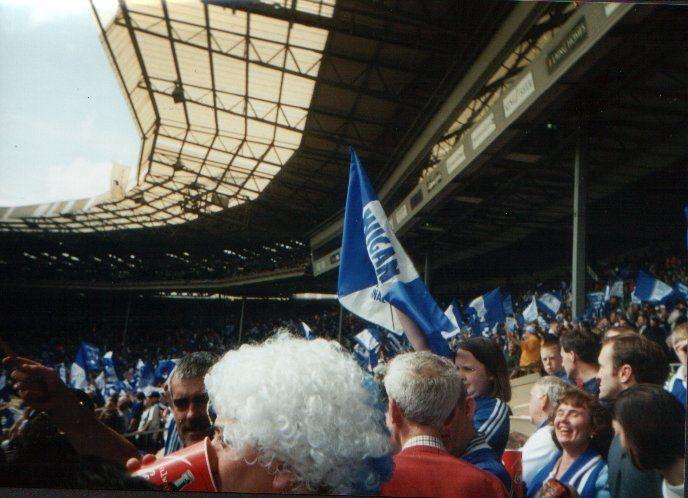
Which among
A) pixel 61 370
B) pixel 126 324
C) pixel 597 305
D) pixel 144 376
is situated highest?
pixel 126 324

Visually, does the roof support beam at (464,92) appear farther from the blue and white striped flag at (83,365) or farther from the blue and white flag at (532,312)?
the blue and white striped flag at (83,365)

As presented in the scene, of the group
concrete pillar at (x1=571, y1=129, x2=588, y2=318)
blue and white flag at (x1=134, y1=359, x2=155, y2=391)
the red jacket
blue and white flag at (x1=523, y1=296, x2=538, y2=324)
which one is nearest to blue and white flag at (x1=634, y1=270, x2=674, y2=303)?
concrete pillar at (x1=571, y1=129, x2=588, y2=318)

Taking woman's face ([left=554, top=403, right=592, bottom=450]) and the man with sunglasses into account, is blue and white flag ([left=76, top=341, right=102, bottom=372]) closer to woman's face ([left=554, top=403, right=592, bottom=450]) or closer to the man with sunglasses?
the man with sunglasses

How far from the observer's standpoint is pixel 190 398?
8.19 feet

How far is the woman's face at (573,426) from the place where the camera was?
264 cm

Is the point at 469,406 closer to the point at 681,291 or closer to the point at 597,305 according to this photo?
the point at 681,291

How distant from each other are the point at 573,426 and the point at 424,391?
3.68ft

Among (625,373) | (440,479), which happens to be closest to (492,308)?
(625,373)

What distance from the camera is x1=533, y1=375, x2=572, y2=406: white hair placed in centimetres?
296

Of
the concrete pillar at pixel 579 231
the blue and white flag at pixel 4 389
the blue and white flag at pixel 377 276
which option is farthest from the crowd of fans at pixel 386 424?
the concrete pillar at pixel 579 231

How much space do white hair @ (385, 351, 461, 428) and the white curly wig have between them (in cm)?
43

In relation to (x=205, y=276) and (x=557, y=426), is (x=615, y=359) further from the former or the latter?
(x=205, y=276)

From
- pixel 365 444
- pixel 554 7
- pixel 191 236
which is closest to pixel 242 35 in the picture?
pixel 554 7

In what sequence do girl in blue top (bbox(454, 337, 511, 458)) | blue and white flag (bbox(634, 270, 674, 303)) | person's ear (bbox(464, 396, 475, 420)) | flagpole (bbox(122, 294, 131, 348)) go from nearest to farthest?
person's ear (bbox(464, 396, 475, 420)) → girl in blue top (bbox(454, 337, 511, 458)) → blue and white flag (bbox(634, 270, 674, 303)) → flagpole (bbox(122, 294, 131, 348))
